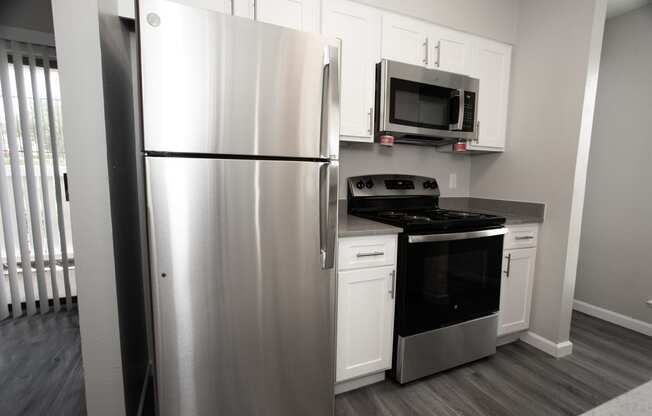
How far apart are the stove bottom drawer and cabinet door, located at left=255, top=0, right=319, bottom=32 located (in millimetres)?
1821

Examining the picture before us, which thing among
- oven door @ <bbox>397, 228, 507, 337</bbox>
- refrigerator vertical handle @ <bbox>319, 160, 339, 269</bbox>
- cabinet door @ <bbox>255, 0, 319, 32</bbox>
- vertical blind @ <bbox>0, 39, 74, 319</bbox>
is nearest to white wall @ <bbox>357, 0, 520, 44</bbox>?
cabinet door @ <bbox>255, 0, 319, 32</bbox>

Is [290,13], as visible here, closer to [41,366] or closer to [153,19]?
[153,19]

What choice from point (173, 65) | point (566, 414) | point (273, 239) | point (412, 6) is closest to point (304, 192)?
point (273, 239)

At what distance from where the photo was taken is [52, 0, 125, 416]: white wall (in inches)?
41.3

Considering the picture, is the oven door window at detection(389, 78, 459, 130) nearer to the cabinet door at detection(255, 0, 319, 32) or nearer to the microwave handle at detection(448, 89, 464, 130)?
the microwave handle at detection(448, 89, 464, 130)

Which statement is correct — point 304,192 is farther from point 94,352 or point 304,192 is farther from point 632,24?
point 632,24

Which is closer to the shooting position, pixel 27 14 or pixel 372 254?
pixel 372 254

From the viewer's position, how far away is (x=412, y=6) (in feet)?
6.30

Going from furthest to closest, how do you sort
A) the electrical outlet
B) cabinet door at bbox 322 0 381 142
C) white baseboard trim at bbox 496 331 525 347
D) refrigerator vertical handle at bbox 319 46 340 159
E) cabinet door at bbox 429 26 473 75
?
the electrical outlet, white baseboard trim at bbox 496 331 525 347, cabinet door at bbox 429 26 473 75, cabinet door at bbox 322 0 381 142, refrigerator vertical handle at bbox 319 46 340 159

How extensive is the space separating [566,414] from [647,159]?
2.10 metres

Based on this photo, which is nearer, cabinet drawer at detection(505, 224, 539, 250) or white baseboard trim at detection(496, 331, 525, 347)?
cabinet drawer at detection(505, 224, 539, 250)

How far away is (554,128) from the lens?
2.07 m

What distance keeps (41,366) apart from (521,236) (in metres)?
3.29

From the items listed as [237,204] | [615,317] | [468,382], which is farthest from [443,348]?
[615,317]
